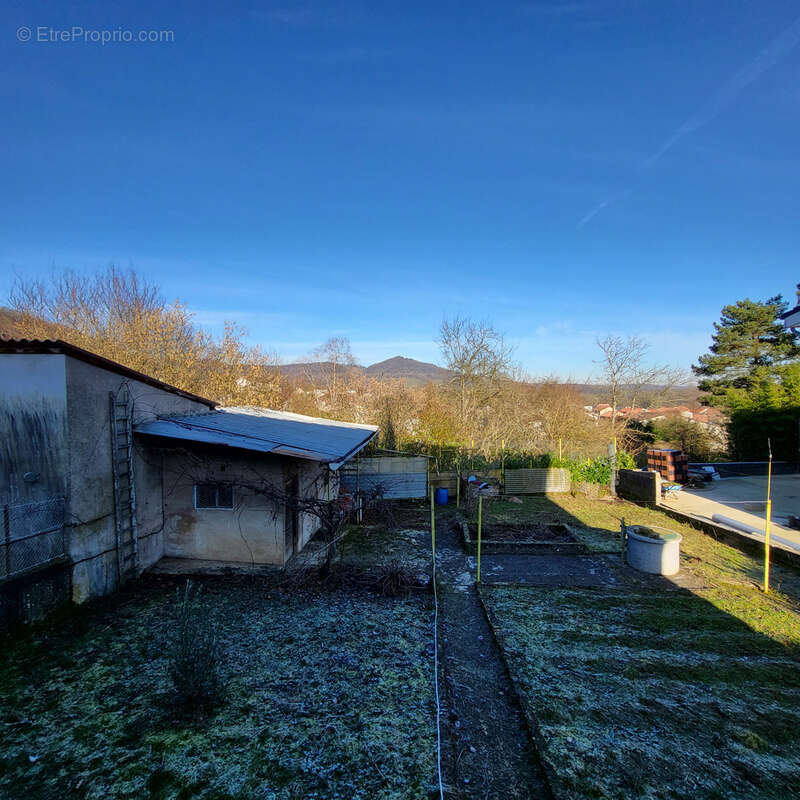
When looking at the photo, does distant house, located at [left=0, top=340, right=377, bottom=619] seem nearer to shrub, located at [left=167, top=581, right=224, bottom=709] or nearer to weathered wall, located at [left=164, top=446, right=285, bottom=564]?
weathered wall, located at [left=164, top=446, right=285, bottom=564]

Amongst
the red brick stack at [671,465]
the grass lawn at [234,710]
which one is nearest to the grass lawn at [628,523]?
the red brick stack at [671,465]

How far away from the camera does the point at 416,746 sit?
3.81m

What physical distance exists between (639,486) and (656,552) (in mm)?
6978

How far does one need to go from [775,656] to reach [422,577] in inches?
193

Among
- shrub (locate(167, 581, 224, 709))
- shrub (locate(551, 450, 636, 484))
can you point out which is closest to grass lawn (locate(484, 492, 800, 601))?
shrub (locate(551, 450, 636, 484))

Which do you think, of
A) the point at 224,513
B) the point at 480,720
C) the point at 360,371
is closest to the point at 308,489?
the point at 224,513

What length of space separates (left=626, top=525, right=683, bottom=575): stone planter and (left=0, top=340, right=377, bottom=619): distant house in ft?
19.7

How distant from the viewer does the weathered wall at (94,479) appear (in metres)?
6.28

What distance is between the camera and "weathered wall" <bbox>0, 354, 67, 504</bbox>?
6.16 metres

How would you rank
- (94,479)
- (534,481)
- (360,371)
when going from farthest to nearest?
1. (360,371)
2. (534,481)
3. (94,479)

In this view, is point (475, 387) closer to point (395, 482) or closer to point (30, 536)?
point (395, 482)

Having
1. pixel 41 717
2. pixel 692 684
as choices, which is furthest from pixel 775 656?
pixel 41 717

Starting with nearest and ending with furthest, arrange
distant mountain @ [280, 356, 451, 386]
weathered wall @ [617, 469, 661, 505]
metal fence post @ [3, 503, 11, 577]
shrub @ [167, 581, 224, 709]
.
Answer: shrub @ [167, 581, 224, 709]
metal fence post @ [3, 503, 11, 577]
weathered wall @ [617, 469, 661, 505]
distant mountain @ [280, 356, 451, 386]

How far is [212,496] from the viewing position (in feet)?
27.1
